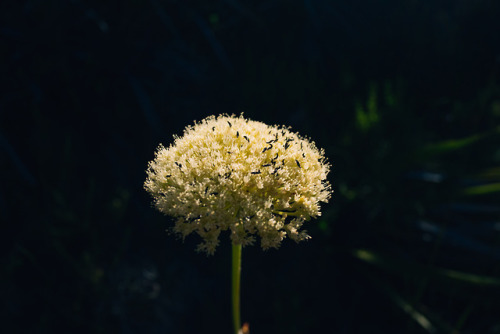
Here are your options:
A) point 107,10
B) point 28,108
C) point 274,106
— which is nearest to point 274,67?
point 274,106

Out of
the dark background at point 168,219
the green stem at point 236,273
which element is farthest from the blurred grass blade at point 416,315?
the green stem at point 236,273

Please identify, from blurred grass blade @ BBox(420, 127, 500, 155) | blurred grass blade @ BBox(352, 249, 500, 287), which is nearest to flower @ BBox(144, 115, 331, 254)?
blurred grass blade @ BBox(352, 249, 500, 287)

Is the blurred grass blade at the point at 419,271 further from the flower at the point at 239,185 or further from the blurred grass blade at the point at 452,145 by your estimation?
the flower at the point at 239,185

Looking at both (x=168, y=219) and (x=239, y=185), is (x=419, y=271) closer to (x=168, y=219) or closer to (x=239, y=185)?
(x=168, y=219)

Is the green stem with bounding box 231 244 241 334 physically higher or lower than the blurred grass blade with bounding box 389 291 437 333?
lower

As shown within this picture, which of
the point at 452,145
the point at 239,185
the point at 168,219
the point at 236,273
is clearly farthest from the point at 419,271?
the point at 239,185

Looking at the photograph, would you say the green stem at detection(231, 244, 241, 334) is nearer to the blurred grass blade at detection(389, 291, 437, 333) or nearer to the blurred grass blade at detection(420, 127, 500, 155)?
the blurred grass blade at detection(389, 291, 437, 333)

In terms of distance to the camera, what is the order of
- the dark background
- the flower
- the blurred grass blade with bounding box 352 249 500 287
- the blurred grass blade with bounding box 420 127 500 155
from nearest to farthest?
the flower → the blurred grass blade with bounding box 352 249 500 287 → the dark background → the blurred grass blade with bounding box 420 127 500 155
